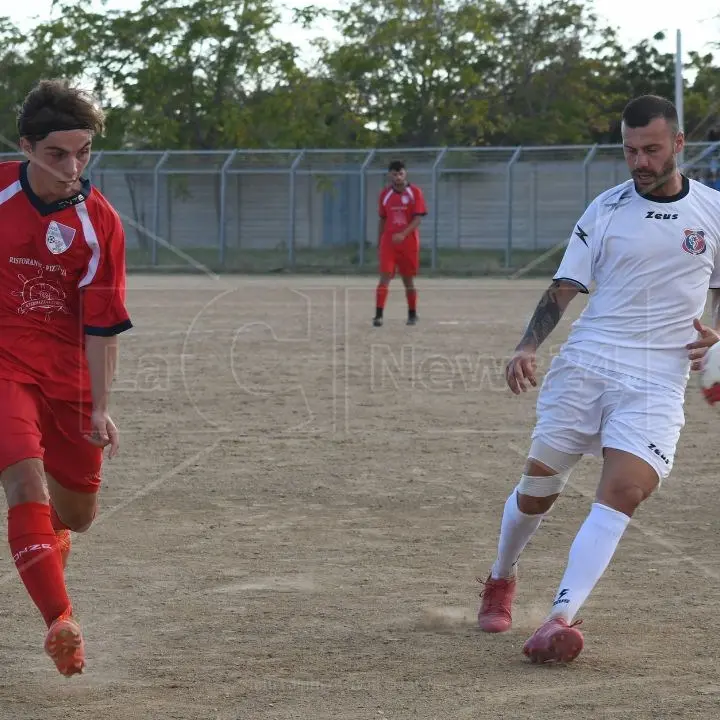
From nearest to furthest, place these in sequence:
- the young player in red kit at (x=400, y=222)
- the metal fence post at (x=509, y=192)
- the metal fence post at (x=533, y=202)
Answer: the young player in red kit at (x=400, y=222) → the metal fence post at (x=509, y=192) → the metal fence post at (x=533, y=202)

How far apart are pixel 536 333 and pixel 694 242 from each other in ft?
2.21

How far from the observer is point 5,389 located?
14.7 feet

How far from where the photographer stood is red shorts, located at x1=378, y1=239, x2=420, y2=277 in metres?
18.2

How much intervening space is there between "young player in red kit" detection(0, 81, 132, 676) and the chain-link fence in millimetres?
28657

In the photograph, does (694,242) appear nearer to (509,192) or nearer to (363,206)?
(509,192)

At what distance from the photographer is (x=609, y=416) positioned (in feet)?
15.8

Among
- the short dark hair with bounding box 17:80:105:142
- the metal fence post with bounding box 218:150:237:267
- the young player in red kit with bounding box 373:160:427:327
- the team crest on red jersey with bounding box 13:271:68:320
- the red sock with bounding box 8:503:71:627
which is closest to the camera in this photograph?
the red sock with bounding box 8:503:71:627

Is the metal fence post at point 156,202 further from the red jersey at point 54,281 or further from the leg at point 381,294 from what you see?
the red jersey at point 54,281

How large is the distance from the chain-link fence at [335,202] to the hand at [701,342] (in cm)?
2789

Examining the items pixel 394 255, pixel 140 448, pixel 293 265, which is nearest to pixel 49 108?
pixel 140 448

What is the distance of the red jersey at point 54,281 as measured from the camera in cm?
454

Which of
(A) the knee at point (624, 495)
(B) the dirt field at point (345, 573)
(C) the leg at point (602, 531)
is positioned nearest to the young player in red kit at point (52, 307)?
(B) the dirt field at point (345, 573)

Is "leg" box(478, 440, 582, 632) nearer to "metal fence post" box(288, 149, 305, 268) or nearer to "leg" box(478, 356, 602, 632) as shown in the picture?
"leg" box(478, 356, 602, 632)

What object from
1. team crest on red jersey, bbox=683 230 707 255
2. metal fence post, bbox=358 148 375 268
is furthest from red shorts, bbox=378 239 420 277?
metal fence post, bbox=358 148 375 268
